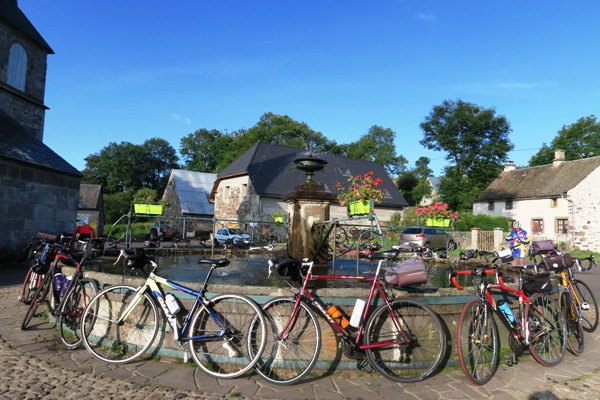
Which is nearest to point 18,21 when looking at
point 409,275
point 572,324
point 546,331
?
point 409,275

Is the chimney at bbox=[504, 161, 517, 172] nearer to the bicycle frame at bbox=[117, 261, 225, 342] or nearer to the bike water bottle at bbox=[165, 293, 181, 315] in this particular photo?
the bicycle frame at bbox=[117, 261, 225, 342]

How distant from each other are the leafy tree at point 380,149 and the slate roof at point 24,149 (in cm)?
5210

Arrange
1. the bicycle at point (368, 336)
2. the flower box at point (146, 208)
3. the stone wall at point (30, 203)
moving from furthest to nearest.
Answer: the stone wall at point (30, 203) → the flower box at point (146, 208) → the bicycle at point (368, 336)

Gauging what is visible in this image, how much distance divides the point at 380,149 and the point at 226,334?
6778 centimetres

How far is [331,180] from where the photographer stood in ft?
117

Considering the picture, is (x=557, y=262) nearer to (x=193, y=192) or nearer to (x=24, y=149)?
(x=24, y=149)

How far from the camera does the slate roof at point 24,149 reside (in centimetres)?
1349

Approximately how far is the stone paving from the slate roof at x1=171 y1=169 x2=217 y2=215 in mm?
37388

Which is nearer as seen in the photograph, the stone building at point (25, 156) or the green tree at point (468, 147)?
the stone building at point (25, 156)

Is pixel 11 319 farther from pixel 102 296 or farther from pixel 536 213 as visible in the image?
pixel 536 213

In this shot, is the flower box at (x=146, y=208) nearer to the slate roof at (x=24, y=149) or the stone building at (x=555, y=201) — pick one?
the slate roof at (x=24, y=149)

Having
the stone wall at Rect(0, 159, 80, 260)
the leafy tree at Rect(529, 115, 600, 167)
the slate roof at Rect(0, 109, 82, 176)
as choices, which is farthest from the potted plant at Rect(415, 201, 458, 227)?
the leafy tree at Rect(529, 115, 600, 167)

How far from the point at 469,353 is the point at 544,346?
118cm

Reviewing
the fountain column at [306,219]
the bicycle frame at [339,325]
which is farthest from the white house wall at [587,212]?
the bicycle frame at [339,325]
